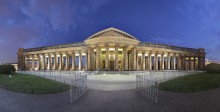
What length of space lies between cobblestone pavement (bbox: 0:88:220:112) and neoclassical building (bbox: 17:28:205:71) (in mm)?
35153

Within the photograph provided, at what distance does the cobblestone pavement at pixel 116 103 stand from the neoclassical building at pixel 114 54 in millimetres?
35153

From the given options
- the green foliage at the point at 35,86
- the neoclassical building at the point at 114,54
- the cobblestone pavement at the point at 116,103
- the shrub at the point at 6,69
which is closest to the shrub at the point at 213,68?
the cobblestone pavement at the point at 116,103

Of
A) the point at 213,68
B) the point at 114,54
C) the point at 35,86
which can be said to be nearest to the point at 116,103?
the point at 35,86

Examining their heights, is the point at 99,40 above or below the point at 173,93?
above

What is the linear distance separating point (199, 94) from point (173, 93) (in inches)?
72.7

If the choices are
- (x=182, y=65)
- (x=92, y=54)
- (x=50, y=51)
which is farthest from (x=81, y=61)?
(x=182, y=65)

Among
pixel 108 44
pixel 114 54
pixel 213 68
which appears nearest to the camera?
pixel 213 68

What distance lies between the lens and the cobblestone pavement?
9.00 metres

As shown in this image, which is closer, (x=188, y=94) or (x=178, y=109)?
(x=178, y=109)

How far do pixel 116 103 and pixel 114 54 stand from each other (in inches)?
1806

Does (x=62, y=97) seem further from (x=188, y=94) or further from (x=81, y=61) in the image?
(x=81, y=61)

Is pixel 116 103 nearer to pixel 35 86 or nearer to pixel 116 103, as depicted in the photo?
pixel 116 103

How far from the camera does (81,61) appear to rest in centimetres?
6128

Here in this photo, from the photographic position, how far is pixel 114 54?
5584 cm
